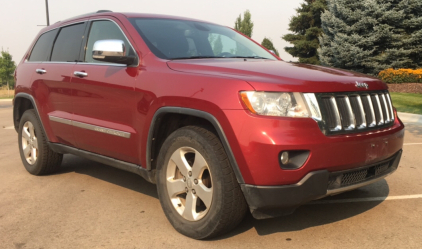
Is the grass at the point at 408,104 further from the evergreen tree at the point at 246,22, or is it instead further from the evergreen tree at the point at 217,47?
the evergreen tree at the point at 246,22

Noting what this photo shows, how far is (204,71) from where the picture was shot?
344 centimetres

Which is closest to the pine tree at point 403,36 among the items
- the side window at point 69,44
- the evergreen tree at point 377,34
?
the evergreen tree at point 377,34

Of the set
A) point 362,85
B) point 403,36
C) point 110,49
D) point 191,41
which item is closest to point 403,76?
point 403,36

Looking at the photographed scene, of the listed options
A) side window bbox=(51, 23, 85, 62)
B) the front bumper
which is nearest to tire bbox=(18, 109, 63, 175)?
side window bbox=(51, 23, 85, 62)

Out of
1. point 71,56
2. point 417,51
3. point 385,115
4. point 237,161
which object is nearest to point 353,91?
point 385,115

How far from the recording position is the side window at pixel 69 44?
498 cm

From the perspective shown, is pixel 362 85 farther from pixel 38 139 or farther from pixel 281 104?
pixel 38 139

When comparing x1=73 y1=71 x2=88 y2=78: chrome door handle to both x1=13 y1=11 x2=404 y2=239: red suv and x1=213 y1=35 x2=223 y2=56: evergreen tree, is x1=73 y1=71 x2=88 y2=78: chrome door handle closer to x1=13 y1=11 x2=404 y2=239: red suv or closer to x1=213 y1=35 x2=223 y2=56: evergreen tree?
x1=13 y1=11 x2=404 y2=239: red suv

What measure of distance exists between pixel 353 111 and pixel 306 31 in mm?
33785

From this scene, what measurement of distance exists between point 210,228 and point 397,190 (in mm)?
2435

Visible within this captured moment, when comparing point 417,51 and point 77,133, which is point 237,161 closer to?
point 77,133

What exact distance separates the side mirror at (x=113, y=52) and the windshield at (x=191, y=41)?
0.78ft

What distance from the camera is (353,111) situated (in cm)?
334

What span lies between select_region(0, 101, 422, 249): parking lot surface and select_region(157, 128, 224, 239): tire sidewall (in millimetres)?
104
